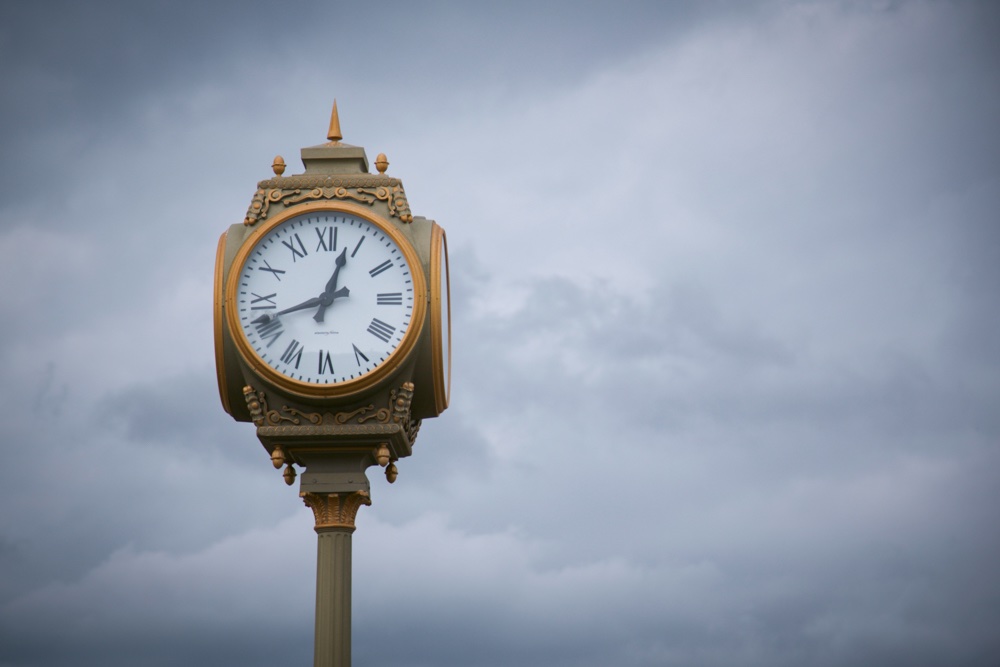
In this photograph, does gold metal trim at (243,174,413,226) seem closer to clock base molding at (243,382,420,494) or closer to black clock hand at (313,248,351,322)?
black clock hand at (313,248,351,322)

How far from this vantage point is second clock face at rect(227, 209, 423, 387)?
64.9ft

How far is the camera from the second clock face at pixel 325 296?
64.9ft

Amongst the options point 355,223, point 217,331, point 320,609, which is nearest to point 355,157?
point 355,223

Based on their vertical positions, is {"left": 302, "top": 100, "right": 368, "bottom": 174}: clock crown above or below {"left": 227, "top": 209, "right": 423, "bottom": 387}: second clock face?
above

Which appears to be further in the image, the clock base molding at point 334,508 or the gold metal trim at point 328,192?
the gold metal trim at point 328,192

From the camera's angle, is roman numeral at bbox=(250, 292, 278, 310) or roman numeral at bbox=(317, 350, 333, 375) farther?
roman numeral at bbox=(250, 292, 278, 310)

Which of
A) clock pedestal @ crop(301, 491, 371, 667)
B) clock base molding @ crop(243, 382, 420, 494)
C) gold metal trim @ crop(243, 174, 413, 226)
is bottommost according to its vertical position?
clock pedestal @ crop(301, 491, 371, 667)

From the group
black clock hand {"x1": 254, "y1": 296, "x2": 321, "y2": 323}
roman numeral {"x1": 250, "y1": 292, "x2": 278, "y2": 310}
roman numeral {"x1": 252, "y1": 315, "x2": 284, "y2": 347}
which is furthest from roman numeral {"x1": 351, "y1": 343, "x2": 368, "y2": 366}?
roman numeral {"x1": 250, "y1": 292, "x2": 278, "y2": 310}

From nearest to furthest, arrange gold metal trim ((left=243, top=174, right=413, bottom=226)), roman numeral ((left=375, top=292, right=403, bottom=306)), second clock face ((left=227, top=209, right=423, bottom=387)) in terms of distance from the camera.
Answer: second clock face ((left=227, top=209, right=423, bottom=387)) < roman numeral ((left=375, top=292, right=403, bottom=306)) < gold metal trim ((left=243, top=174, right=413, bottom=226))

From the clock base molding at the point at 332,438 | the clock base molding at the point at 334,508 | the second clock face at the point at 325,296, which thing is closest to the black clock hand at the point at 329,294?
the second clock face at the point at 325,296

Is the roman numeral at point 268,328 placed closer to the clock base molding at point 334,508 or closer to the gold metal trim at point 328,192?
the gold metal trim at point 328,192

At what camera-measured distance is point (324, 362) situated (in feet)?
64.9

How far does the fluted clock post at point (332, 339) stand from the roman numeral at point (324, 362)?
0.01 metres

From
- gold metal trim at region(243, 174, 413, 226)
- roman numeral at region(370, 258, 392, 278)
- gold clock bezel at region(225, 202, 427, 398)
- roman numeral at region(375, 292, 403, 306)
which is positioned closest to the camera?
gold clock bezel at region(225, 202, 427, 398)
